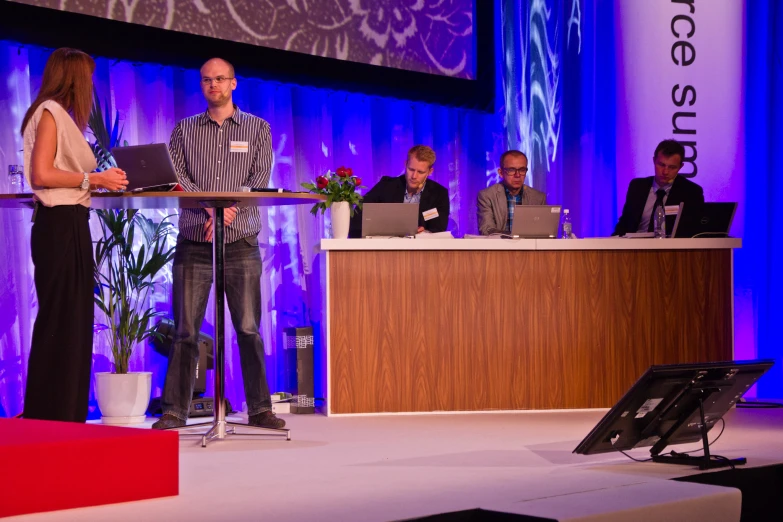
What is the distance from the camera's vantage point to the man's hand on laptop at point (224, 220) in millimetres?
3977

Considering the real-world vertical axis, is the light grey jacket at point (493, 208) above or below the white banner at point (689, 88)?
below

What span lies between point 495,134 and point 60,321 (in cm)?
475

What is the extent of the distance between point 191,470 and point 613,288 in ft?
9.92

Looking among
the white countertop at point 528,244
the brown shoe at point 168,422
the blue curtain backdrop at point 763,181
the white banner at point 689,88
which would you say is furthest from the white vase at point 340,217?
the blue curtain backdrop at point 763,181

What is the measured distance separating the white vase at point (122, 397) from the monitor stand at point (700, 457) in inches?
111

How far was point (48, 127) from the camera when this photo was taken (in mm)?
3385

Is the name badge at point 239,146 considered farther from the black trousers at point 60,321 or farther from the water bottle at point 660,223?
the water bottle at point 660,223

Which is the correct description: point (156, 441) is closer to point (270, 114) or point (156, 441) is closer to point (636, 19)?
point (270, 114)

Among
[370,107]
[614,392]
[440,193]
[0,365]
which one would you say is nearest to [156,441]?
[0,365]

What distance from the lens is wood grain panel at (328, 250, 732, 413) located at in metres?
5.33

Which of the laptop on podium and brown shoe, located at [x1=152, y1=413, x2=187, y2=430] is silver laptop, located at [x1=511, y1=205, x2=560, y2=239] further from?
brown shoe, located at [x1=152, y1=413, x2=187, y2=430]

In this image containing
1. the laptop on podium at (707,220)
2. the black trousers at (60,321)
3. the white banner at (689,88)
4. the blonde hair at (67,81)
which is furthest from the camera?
the white banner at (689,88)

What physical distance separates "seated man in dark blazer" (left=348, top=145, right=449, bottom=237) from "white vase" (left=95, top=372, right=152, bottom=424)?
174 centimetres

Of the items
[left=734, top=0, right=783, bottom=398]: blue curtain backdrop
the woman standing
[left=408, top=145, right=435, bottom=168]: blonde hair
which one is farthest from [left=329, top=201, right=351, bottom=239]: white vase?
[left=734, top=0, right=783, bottom=398]: blue curtain backdrop
